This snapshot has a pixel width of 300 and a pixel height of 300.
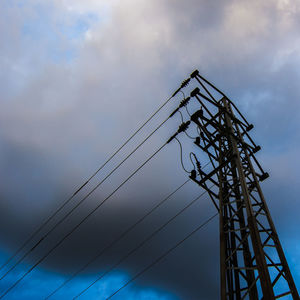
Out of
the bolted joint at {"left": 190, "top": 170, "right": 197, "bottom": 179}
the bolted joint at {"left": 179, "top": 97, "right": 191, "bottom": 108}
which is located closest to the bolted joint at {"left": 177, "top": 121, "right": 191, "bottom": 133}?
the bolted joint at {"left": 179, "top": 97, "right": 191, "bottom": 108}

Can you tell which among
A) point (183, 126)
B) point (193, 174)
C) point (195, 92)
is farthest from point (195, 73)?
point (193, 174)

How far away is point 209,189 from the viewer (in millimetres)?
9102

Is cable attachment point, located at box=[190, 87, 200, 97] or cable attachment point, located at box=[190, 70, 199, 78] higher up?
cable attachment point, located at box=[190, 70, 199, 78]

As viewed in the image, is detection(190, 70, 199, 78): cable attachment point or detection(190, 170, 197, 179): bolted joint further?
detection(190, 70, 199, 78): cable attachment point

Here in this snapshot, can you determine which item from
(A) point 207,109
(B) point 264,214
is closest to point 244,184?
(B) point 264,214

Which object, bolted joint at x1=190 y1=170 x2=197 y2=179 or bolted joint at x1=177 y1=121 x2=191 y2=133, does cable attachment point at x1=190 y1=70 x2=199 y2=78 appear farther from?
bolted joint at x1=190 y1=170 x2=197 y2=179

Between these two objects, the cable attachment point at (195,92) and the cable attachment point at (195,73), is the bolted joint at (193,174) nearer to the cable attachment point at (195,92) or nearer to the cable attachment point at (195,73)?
the cable attachment point at (195,92)

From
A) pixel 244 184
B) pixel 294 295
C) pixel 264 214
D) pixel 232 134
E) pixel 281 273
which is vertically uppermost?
pixel 232 134

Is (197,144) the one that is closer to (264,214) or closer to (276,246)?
(264,214)

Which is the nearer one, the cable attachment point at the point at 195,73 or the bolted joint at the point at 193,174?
the bolted joint at the point at 193,174

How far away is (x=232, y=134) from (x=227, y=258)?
164 inches

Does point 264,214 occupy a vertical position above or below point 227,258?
above

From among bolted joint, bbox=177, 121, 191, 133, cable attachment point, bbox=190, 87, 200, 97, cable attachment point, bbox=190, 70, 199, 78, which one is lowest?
bolted joint, bbox=177, 121, 191, 133

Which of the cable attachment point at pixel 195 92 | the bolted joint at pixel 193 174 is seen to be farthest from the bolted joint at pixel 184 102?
the bolted joint at pixel 193 174
